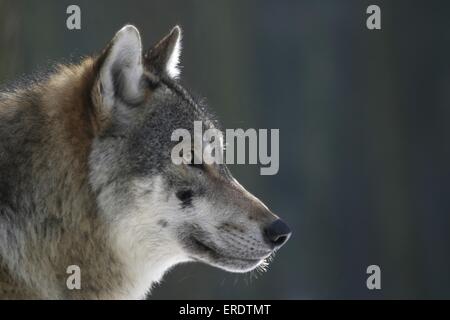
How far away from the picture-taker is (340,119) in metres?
14.0

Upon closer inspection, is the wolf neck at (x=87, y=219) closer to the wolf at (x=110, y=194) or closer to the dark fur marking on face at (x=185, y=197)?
the wolf at (x=110, y=194)

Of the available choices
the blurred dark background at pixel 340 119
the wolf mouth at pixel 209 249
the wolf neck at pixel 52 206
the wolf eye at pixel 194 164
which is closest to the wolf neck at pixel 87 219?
the wolf neck at pixel 52 206

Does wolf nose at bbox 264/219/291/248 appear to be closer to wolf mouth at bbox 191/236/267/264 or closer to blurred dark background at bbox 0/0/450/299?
wolf mouth at bbox 191/236/267/264

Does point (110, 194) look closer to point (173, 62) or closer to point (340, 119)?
point (173, 62)

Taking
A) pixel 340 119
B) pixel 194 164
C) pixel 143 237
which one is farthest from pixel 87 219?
pixel 340 119

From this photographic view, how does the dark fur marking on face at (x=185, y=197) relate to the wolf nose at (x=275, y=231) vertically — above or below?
above

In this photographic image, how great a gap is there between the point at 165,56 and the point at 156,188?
3.15ft

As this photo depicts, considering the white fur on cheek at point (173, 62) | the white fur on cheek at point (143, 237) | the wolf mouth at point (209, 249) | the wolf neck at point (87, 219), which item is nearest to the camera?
the wolf neck at point (87, 219)

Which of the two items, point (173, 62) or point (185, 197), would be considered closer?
point (185, 197)

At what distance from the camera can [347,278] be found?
45.8 feet

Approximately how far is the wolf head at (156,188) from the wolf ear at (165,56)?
0.14m

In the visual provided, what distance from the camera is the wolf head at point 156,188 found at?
490cm

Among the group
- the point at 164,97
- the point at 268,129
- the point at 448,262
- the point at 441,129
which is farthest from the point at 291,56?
the point at 164,97

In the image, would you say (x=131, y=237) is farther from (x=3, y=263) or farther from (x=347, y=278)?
(x=347, y=278)
